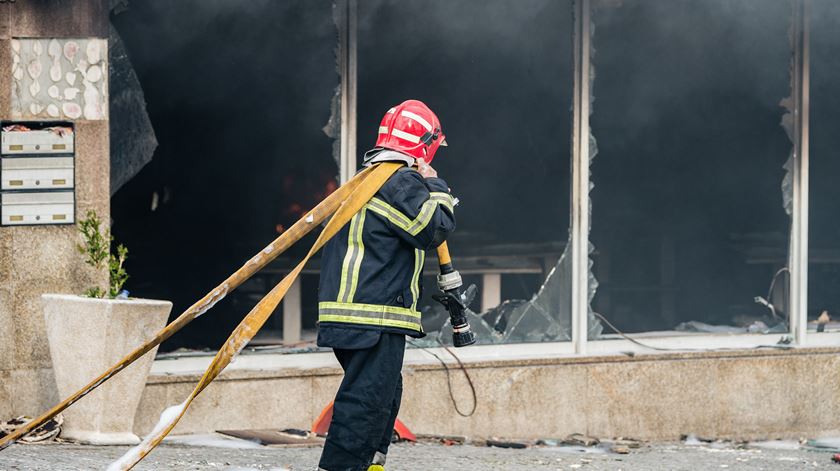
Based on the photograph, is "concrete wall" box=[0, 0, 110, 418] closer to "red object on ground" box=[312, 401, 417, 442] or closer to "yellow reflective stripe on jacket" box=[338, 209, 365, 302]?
"red object on ground" box=[312, 401, 417, 442]

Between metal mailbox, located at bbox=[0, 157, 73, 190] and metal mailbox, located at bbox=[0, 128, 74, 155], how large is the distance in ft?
0.12

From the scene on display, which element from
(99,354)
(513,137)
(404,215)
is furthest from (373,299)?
(513,137)

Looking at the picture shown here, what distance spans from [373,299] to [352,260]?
179mm

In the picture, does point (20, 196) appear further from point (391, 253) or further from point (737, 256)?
point (737, 256)

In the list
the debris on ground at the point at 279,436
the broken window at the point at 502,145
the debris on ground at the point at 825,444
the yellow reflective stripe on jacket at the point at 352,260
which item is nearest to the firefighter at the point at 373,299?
the yellow reflective stripe on jacket at the point at 352,260

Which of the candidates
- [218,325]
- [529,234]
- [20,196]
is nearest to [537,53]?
[529,234]

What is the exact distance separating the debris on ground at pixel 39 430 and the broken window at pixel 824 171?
5394mm

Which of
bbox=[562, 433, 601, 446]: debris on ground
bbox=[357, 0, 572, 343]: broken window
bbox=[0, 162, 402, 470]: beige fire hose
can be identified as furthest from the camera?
bbox=[357, 0, 572, 343]: broken window

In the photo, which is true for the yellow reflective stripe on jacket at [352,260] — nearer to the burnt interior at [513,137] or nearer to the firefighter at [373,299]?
the firefighter at [373,299]

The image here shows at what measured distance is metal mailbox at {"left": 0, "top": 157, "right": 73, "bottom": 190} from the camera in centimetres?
701

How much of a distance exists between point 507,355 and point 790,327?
223cm

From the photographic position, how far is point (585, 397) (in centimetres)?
853

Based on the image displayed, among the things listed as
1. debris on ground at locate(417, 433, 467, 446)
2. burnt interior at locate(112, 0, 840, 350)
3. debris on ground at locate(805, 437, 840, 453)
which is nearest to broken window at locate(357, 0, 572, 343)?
burnt interior at locate(112, 0, 840, 350)

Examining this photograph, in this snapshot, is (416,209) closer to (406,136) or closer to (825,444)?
(406,136)
